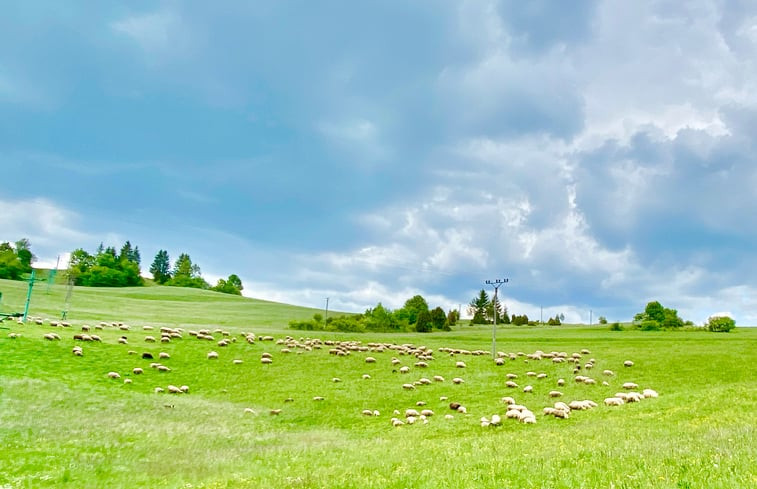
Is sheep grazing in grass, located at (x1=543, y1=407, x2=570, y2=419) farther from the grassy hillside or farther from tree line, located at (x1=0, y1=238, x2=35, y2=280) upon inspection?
tree line, located at (x1=0, y1=238, x2=35, y2=280)

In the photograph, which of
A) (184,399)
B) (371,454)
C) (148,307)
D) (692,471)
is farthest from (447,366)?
(148,307)

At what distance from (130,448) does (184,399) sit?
13.2 meters

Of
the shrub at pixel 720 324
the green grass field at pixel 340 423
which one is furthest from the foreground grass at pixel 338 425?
the shrub at pixel 720 324

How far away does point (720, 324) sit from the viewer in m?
101

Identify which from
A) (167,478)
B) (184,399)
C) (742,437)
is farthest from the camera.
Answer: (184,399)

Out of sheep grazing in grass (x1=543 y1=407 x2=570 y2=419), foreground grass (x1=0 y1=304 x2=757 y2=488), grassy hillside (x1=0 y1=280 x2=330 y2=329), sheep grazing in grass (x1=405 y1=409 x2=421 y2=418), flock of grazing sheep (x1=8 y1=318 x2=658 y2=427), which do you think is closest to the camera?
→ foreground grass (x1=0 y1=304 x2=757 y2=488)

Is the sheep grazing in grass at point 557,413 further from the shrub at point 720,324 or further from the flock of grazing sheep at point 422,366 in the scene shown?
the shrub at point 720,324

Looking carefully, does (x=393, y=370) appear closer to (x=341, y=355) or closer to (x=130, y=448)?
(x=341, y=355)

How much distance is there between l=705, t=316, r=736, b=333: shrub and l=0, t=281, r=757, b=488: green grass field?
5484cm

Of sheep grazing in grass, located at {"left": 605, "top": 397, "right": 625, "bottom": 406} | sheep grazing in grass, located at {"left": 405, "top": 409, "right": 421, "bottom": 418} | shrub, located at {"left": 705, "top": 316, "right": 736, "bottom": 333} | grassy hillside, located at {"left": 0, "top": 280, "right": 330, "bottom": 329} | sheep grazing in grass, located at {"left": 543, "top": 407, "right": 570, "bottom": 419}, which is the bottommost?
sheep grazing in grass, located at {"left": 405, "top": 409, "right": 421, "bottom": 418}

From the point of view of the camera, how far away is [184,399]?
109ft

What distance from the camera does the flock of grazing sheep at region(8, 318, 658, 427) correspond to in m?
27.3

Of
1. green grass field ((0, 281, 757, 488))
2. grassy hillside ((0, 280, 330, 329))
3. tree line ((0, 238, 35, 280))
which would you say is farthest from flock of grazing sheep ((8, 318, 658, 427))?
tree line ((0, 238, 35, 280))

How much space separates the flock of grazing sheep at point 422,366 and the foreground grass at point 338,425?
63 centimetres
